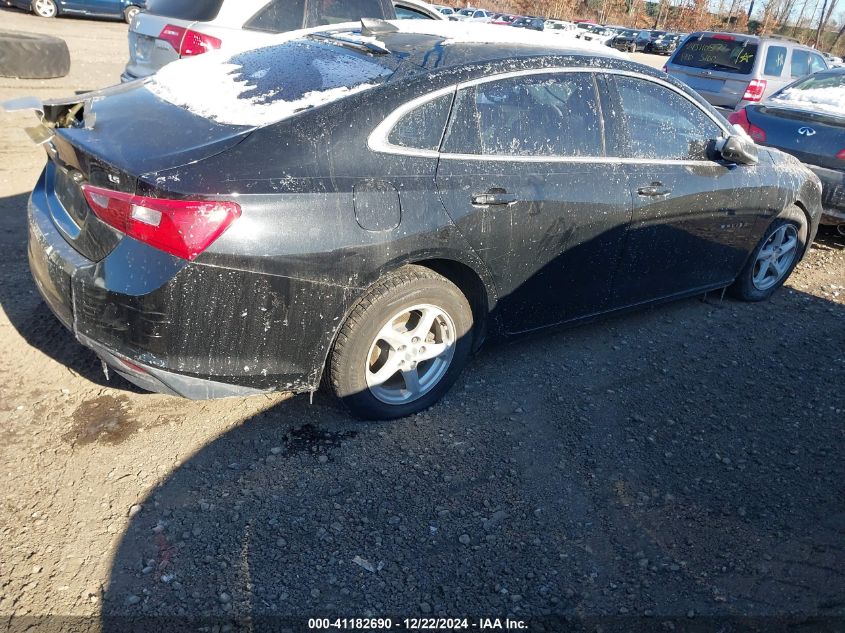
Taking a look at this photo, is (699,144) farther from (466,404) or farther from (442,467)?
(442,467)

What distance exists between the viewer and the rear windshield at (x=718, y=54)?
11.2 meters

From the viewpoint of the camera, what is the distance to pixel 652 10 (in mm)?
59375

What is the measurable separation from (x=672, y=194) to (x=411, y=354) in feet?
6.32

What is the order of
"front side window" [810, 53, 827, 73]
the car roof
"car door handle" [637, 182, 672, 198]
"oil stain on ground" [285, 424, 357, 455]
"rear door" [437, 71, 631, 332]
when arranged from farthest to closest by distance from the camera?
"front side window" [810, 53, 827, 73], "car door handle" [637, 182, 672, 198], the car roof, "rear door" [437, 71, 631, 332], "oil stain on ground" [285, 424, 357, 455]

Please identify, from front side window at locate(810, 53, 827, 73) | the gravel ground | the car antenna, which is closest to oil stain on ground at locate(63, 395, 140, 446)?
the gravel ground

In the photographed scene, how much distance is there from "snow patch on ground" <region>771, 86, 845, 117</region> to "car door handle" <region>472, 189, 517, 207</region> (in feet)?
17.3

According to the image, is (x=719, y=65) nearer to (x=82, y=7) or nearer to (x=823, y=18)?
(x=82, y=7)

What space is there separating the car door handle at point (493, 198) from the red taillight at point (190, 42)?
4320 millimetres

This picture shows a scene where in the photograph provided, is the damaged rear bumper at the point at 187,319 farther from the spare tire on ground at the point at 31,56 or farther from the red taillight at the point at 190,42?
the spare tire on ground at the point at 31,56

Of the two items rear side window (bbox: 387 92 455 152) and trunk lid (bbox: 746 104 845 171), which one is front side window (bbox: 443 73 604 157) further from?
trunk lid (bbox: 746 104 845 171)

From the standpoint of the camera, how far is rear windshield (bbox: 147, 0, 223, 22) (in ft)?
22.0

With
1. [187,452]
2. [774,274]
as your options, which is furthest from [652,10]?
[187,452]

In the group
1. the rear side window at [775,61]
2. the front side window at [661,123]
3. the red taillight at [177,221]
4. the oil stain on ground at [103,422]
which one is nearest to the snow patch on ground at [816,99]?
the front side window at [661,123]

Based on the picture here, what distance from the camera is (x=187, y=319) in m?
2.76
